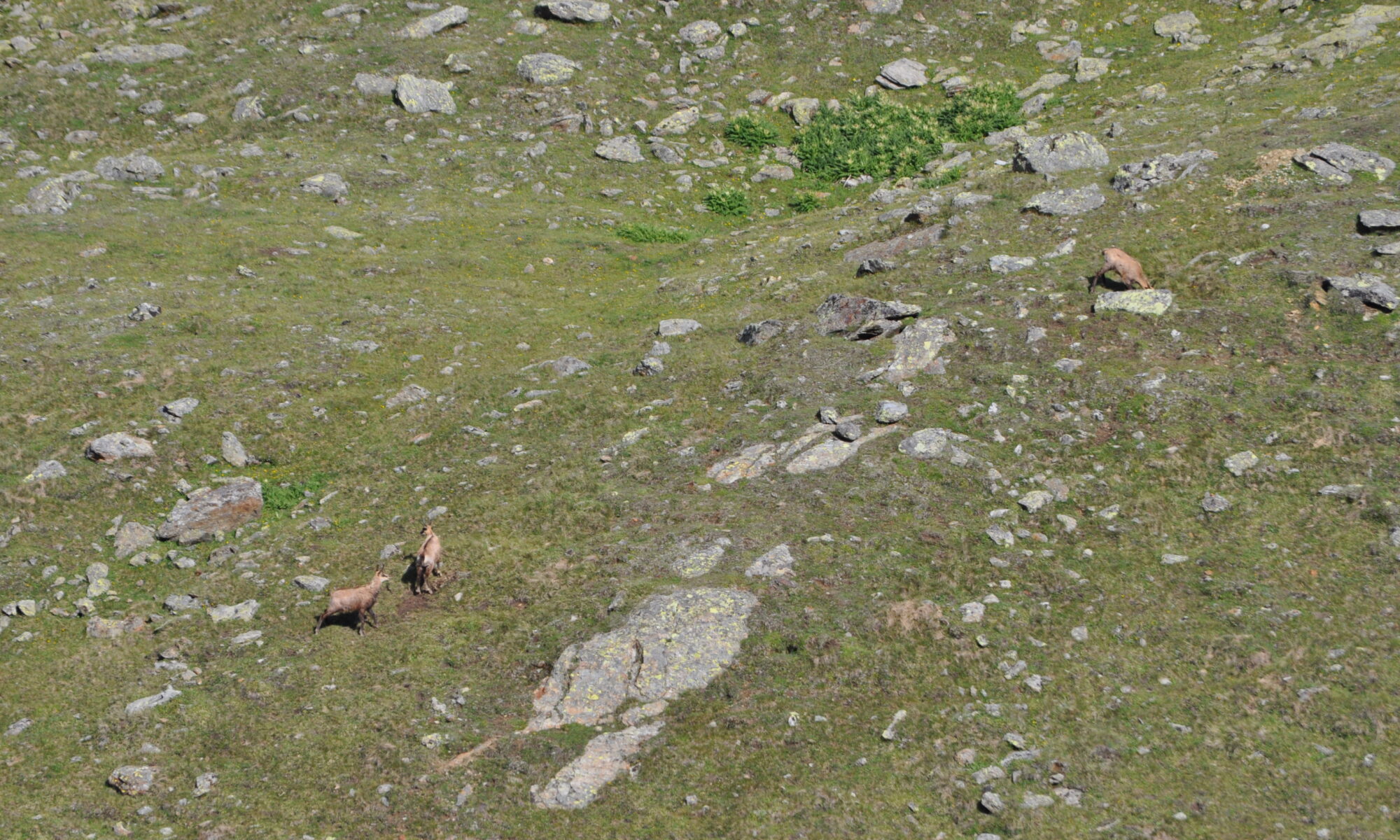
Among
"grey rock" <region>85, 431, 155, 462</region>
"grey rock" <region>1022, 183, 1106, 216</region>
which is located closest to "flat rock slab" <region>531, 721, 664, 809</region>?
"grey rock" <region>85, 431, 155, 462</region>

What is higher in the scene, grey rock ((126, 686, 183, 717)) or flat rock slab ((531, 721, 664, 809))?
flat rock slab ((531, 721, 664, 809))

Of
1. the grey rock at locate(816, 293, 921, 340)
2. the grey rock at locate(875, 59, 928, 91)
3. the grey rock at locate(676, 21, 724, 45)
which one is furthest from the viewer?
the grey rock at locate(676, 21, 724, 45)

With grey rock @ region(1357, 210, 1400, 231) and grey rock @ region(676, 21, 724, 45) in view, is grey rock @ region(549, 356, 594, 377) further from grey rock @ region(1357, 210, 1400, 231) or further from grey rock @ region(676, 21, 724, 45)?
grey rock @ region(676, 21, 724, 45)

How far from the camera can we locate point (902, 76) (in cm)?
4162

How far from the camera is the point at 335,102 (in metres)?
38.8

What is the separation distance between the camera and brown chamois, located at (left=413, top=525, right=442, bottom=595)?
52.6 feet

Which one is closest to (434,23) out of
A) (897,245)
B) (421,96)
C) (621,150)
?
(421,96)

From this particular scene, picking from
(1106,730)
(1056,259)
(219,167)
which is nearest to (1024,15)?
(1056,259)

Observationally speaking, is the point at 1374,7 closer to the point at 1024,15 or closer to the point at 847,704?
the point at 1024,15

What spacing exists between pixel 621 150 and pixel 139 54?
75.7 ft

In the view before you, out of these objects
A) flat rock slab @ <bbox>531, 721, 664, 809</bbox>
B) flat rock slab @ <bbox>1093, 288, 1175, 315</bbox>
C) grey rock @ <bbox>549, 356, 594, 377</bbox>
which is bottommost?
grey rock @ <bbox>549, 356, 594, 377</bbox>

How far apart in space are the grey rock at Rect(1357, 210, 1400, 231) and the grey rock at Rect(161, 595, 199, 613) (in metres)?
26.6

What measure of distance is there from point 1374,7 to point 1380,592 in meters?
33.6

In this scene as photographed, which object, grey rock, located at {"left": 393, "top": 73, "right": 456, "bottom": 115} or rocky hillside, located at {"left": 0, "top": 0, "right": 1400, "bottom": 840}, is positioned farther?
grey rock, located at {"left": 393, "top": 73, "right": 456, "bottom": 115}
